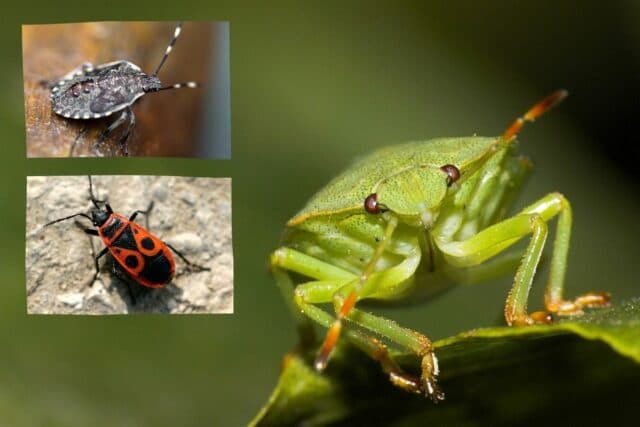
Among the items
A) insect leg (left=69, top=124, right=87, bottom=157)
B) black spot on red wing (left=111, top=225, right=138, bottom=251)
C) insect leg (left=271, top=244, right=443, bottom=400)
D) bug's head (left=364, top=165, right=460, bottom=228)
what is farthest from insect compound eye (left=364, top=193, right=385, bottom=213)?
insect leg (left=69, top=124, right=87, bottom=157)

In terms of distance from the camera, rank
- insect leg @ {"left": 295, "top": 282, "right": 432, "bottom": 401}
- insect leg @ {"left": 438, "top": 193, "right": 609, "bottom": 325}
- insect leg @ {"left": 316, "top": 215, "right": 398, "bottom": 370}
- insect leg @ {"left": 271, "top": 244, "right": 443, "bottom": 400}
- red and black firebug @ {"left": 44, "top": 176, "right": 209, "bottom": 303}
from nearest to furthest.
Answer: insect leg @ {"left": 295, "top": 282, "right": 432, "bottom": 401}
insect leg @ {"left": 316, "top": 215, "right": 398, "bottom": 370}
insect leg @ {"left": 271, "top": 244, "right": 443, "bottom": 400}
insect leg @ {"left": 438, "top": 193, "right": 609, "bottom": 325}
red and black firebug @ {"left": 44, "top": 176, "right": 209, "bottom": 303}

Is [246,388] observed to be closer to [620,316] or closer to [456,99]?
[620,316]

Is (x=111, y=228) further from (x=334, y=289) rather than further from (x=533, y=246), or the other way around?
(x=533, y=246)

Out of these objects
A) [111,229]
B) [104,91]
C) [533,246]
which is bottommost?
[533,246]

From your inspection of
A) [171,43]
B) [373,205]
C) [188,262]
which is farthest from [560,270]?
[171,43]

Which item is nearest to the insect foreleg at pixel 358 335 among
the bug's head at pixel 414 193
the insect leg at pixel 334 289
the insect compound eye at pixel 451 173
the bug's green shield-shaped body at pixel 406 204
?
the insect leg at pixel 334 289

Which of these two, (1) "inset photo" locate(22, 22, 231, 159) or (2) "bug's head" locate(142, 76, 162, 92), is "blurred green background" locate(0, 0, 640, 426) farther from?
(2) "bug's head" locate(142, 76, 162, 92)
